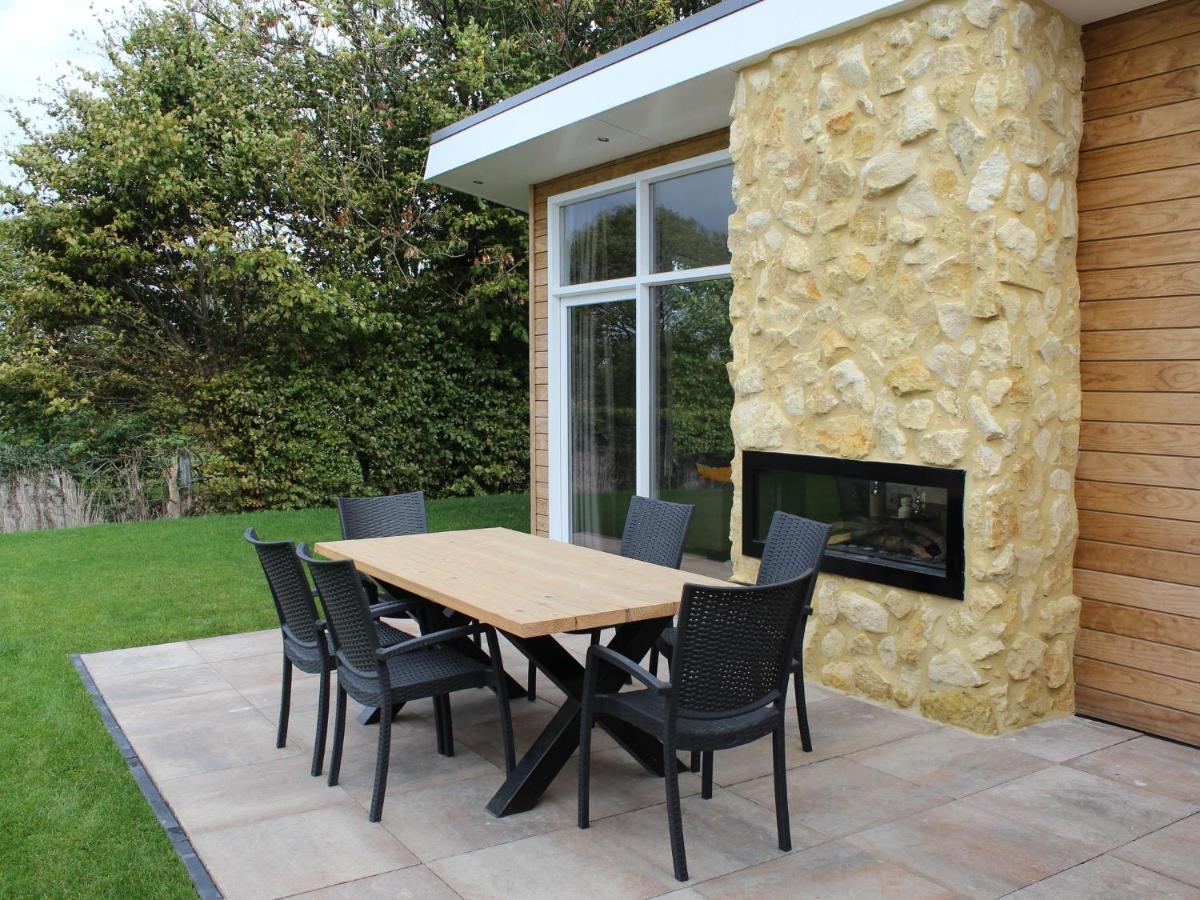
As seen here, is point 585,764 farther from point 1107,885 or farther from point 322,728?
point 1107,885

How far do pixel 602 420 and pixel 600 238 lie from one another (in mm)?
1264

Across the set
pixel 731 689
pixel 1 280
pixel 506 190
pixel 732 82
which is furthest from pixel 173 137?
pixel 731 689

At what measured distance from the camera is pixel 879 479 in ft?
14.0

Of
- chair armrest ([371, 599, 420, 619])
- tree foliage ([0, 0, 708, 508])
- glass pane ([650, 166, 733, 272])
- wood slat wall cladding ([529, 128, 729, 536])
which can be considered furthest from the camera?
tree foliage ([0, 0, 708, 508])

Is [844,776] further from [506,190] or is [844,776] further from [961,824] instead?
[506,190]

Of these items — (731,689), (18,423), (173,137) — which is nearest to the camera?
(731,689)

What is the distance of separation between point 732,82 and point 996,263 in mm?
1821

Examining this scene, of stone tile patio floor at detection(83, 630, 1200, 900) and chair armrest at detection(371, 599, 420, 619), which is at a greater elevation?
chair armrest at detection(371, 599, 420, 619)

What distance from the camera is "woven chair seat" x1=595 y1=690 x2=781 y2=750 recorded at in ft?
9.09

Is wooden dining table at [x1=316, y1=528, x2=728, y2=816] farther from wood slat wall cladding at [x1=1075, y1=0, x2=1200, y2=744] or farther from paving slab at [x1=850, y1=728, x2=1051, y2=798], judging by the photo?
wood slat wall cladding at [x1=1075, y1=0, x2=1200, y2=744]

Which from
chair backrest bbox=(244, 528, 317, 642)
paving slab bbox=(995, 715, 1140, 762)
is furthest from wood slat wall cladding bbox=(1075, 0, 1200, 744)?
chair backrest bbox=(244, 528, 317, 642)

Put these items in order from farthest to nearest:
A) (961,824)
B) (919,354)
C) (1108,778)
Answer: (919,354) → (1108,778) → (961,824)

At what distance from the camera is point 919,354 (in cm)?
409

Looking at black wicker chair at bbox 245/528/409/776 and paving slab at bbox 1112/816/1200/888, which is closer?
paving slab at bbox 1112/816/1200/888
